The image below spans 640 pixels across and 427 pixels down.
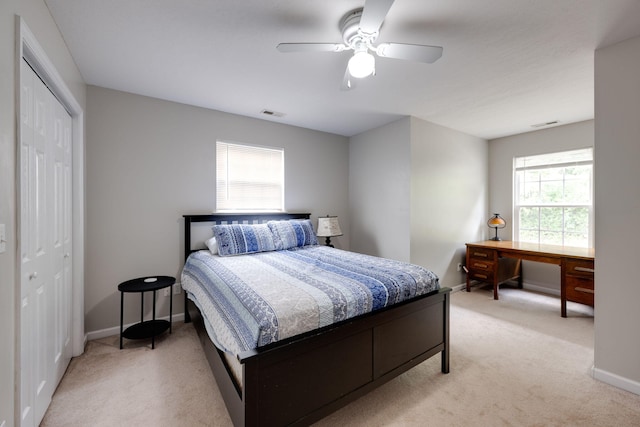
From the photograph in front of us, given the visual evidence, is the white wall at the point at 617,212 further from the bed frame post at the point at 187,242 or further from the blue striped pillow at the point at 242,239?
the bed frame post at the point at 187,242

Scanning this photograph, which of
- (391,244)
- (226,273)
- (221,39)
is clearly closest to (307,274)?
(226,273)

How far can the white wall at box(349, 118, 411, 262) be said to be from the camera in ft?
12.2

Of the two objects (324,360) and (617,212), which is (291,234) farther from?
(617,212)

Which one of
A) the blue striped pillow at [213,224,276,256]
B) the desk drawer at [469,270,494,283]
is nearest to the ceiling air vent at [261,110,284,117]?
the blue striped pillow at [213,224,276,256]

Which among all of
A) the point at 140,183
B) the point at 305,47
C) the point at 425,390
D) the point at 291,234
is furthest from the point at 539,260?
the point at 140,183

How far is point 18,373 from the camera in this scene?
4.13 feet

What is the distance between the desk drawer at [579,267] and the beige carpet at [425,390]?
64 cm

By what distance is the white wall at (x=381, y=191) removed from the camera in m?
3.73

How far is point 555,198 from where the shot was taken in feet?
13.8

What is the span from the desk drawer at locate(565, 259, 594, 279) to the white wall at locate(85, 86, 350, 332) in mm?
4199

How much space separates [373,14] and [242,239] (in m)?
2.42

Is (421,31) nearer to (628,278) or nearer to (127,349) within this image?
(628,278)

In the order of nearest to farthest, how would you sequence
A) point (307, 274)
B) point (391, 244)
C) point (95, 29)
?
point (95, 29)
point (307, 274)
point (391, 244)

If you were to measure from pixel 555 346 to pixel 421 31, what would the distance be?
10.1 feet
